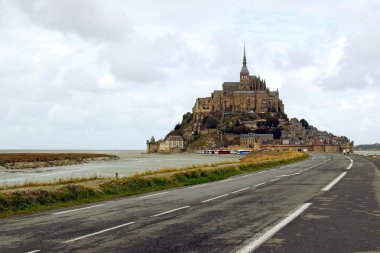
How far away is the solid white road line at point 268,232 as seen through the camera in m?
8.40

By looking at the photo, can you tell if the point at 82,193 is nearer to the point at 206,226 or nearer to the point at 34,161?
the point at 206,226

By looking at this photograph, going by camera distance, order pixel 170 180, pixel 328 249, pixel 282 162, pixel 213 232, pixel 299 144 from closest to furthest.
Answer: pixel 328 249 → pixel 213 232 → pixel 170 180 → pixel 282 162 → pixel 299 144

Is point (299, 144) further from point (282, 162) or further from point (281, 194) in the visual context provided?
point (281, 194)

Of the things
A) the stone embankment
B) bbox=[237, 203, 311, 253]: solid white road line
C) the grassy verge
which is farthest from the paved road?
the stone embankment

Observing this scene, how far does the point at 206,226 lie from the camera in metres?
11.0

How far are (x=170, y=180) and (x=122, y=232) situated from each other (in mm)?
16041

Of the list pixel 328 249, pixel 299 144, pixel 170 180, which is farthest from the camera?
pixel 299 144

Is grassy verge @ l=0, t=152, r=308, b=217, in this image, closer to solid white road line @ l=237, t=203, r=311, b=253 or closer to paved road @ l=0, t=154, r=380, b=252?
paved road @ l=0, t=154, r=380, b=252

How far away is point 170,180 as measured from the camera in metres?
26.4

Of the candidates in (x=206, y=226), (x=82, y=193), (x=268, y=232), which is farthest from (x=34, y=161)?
(x=268, y=232)

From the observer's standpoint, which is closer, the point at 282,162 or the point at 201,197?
the point at 201,197

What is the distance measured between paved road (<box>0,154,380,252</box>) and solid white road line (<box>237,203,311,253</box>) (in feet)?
0.07

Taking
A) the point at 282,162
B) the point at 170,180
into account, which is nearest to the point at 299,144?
the point at 282,162

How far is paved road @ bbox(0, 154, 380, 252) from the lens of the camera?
870cm
